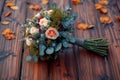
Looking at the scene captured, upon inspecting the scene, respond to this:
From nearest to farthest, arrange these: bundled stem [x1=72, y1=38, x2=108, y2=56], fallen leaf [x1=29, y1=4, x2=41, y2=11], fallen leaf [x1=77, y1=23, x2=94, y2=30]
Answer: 1. bundled stem [x1=72, y1=38, x2=108, y2=56]
2. fallen leaf [x1=77, y1=23, x2=94, y2=30]
3. fallen leaf [x1=29, y1=4, x2=41, y2=11]

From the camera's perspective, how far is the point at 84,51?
1.45m

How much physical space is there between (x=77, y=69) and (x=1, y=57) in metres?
0.49

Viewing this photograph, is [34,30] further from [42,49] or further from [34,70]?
[34,70]

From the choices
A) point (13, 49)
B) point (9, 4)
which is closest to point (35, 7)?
point (9, 4)

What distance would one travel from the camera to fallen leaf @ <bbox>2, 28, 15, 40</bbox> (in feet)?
4.97

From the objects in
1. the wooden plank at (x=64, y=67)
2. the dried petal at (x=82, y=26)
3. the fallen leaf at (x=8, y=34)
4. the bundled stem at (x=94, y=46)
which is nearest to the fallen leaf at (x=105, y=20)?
the dried petal at (x=82, y=26)

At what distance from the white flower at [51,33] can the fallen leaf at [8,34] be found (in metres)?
0.36

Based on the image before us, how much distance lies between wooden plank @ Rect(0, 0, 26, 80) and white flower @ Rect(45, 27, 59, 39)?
0.28 metres

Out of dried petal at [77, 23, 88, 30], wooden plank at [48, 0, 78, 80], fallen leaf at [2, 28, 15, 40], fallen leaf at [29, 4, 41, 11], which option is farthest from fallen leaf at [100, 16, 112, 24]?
fallen leaf at [2, 28, 15, 40]

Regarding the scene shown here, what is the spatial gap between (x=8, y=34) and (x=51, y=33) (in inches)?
16.6

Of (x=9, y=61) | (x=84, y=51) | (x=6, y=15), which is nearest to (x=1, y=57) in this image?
(x=9, y=61)

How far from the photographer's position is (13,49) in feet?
4.76

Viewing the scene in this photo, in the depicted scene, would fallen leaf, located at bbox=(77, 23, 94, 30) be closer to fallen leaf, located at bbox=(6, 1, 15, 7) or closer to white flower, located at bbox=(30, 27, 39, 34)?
white flower, located at bbox=(30, 27, 39, 34)

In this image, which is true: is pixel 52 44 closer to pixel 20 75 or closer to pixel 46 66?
pixel 46 66
